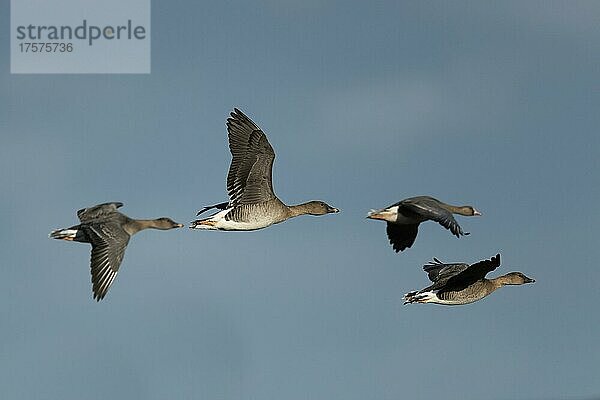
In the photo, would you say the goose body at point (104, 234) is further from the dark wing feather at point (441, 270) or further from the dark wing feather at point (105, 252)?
the dark wing feather at point (441, 270)

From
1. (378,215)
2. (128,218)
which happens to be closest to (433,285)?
(378,215)

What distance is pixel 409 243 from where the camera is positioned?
1247 inches

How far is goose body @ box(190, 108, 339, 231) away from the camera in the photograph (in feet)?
104

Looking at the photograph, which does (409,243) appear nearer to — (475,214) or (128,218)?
(475,214)

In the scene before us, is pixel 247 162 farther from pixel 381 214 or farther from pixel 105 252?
pixel 105 252

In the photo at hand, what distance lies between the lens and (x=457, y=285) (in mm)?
32531

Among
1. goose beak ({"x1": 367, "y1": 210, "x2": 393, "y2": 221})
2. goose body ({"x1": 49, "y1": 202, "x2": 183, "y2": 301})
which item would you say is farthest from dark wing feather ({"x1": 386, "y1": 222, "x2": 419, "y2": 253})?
goose body ({"x1": 49, "y1": 202, "x2": 183, "y2": 301})

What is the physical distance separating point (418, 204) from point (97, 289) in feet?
24.3

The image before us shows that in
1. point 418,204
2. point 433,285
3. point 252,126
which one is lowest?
point 433,285

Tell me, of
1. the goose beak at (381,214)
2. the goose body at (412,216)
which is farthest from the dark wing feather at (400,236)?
the goose beak at (381,214)

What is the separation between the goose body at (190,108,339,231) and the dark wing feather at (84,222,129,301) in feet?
9.29

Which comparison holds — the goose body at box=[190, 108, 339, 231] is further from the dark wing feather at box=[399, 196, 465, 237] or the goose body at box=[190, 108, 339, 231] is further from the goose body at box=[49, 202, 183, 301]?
the dark wing feather at box=[399, 196, 465, 237]

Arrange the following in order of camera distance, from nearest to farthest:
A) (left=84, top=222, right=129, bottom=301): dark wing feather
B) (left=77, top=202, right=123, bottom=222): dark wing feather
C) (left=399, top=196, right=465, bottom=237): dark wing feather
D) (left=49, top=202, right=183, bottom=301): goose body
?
(left=399, top=196, right=465, bottom=237): dark wing feather → (left=84, top=222, right=129, bottom=301): dark wing feather → (left=49, top=202, right=183, bottom=301): goose body → (left=77, top=202, right=123, bottom=222): dark wing feather

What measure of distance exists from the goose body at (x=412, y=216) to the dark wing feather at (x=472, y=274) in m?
1.47
